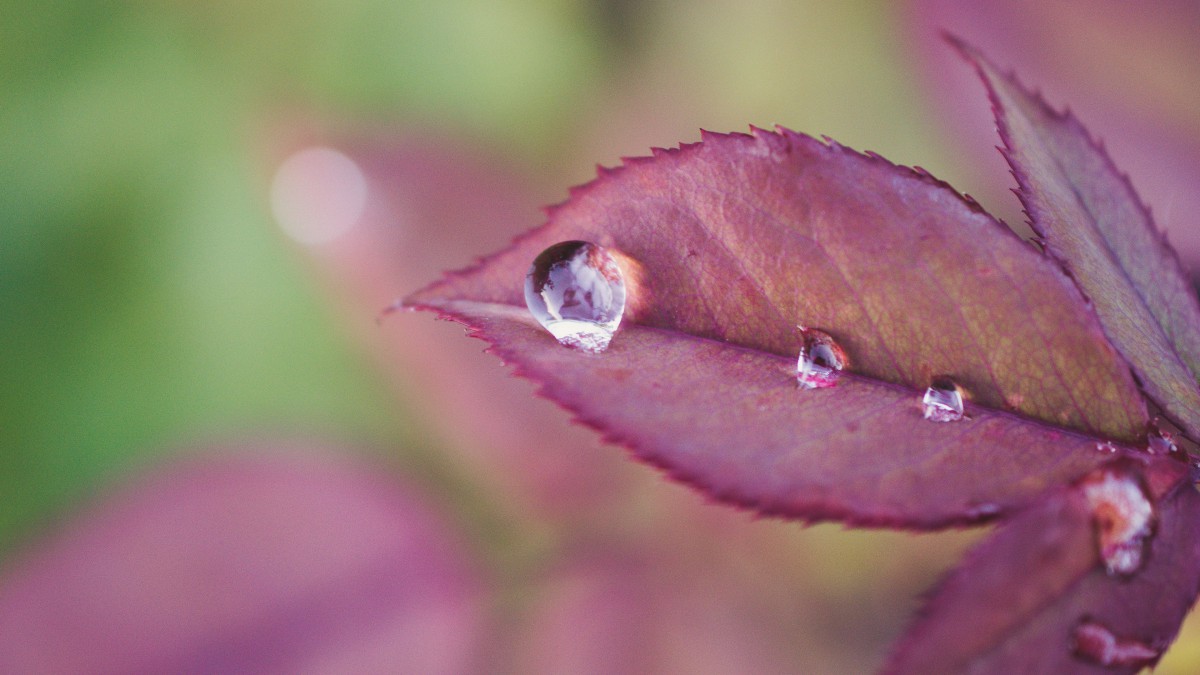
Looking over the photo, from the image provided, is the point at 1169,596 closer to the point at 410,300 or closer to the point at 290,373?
the point at 410,300

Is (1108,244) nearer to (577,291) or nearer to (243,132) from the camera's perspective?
(577,291)

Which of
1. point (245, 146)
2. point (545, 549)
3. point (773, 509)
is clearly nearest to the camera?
point (773, 509)

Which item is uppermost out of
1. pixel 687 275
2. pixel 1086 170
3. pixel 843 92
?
pixel 843 92

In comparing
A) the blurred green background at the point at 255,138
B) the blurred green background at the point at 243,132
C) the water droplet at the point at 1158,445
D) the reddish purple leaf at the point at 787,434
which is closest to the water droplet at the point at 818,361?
the reddish purple leaf at the point at 787,434

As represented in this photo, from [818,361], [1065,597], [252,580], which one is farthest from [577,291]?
[252,580]

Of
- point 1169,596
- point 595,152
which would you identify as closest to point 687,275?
point 1169,596

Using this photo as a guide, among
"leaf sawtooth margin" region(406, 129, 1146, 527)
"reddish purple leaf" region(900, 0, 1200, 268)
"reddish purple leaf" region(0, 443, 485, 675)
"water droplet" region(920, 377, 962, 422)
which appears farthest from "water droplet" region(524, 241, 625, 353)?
"reddish purple leaf" region(900, 0, 1200, 268)
